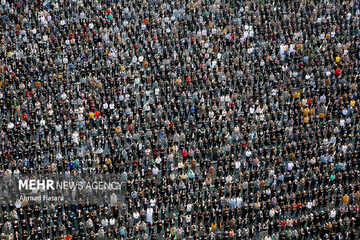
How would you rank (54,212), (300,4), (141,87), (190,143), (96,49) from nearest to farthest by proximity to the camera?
1. (54,212)
2. (190,143)
3. (141,87)
4. (96,49)
5. (300,4)

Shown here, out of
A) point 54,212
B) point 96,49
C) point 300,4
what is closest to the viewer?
point 54,212

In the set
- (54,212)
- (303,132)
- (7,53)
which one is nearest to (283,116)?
(303,132)

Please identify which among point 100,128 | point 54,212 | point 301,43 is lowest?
point 54,212

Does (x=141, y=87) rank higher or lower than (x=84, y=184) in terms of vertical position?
higher

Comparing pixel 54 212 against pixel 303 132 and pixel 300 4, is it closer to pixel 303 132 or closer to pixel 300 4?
pixel 303 132

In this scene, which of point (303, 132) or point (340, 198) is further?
point (303, 132)

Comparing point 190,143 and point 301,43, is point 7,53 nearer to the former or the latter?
point 190,143
